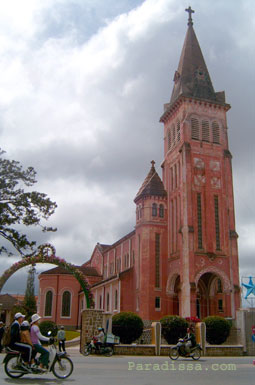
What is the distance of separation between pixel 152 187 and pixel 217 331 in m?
19.7

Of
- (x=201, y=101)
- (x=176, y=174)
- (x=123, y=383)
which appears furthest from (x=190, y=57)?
(x=123, y=383)

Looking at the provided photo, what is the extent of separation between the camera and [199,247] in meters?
38.4

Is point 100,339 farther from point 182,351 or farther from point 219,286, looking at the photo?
point 219,286

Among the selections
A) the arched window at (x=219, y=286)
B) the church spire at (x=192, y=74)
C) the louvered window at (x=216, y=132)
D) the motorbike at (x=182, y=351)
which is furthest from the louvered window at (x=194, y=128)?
the motorbike at (x=182, y=351)

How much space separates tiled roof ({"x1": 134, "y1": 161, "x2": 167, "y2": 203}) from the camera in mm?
43438

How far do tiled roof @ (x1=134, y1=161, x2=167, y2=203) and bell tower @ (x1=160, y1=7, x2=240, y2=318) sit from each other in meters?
0.77

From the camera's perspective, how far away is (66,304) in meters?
54.8

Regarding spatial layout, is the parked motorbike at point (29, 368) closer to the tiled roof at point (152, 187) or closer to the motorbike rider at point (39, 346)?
the motorbike rider at point (39, 346)

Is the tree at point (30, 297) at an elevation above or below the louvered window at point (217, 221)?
below

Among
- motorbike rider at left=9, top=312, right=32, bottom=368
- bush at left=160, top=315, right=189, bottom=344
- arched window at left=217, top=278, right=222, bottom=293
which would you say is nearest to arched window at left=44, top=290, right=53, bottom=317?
arched window at left=217, top=278, right=222, bottom=293

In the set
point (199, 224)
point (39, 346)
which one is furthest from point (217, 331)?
point (39, 346)

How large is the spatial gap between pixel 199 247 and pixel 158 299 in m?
6.87

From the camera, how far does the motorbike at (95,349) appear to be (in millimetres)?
20506

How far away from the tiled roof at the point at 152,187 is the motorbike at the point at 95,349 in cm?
2392
